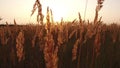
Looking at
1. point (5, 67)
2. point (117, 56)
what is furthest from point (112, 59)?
point (5, 67)

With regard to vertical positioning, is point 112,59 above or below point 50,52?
below

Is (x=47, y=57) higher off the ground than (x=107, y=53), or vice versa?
(x=47, y=57)

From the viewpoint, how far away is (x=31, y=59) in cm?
272

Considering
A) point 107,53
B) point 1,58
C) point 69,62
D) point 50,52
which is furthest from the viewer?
point 107,53

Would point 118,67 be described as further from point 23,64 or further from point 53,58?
point 53,58

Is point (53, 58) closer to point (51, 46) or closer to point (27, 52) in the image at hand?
point (51, 46)

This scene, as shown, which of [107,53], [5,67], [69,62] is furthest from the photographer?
[107,53]

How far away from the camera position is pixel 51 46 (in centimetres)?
91

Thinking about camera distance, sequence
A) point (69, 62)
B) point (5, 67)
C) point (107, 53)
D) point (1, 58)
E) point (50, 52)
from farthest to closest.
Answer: point (107, 53)
point (1, 58)
point (69, 62)
point (5, 67)
point (50, 52)

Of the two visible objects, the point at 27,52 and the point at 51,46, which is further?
the point at 27,52

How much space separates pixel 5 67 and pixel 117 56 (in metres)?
1.45

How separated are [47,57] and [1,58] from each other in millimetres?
2061

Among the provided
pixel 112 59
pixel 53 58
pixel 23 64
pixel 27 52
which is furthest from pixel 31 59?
pixel 53 58

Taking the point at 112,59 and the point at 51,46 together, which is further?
the point at 112,59
